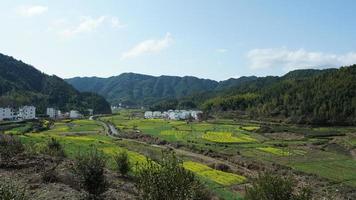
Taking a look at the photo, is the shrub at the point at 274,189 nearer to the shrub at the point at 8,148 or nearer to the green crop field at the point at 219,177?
the shrub at the point at 8,148

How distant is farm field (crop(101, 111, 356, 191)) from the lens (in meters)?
71.2

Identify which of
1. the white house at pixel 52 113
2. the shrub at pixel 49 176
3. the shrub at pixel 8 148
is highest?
the white house at pixel 52 113

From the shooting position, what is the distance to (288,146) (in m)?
96.2

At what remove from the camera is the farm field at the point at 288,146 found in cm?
7125

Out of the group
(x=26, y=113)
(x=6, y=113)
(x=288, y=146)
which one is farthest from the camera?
(x=26, y=113)

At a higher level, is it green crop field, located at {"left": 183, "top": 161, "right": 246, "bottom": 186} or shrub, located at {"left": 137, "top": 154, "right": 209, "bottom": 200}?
shrub, located at {"left": 137, "top": 154, "right": 209, "bottom": 200}

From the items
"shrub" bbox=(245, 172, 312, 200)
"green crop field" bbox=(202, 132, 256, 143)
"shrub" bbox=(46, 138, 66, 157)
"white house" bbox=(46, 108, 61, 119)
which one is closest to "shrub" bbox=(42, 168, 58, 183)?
"shrub" bbox=(245, 172, 312, 200)

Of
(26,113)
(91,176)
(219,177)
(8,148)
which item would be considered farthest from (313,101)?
(91,176)

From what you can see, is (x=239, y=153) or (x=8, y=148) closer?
(x=8, y=148)

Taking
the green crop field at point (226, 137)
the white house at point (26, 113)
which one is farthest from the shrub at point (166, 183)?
the white house at point (26, 113)

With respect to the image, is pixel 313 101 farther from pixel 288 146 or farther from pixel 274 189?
pixel 274 189

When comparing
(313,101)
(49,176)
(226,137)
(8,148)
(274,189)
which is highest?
(313,101)

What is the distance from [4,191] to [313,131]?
115 metres

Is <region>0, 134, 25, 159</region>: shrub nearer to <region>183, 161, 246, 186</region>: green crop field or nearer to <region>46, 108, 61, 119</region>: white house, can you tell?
<region>183, 161, 246, 186</region>: green crop field
